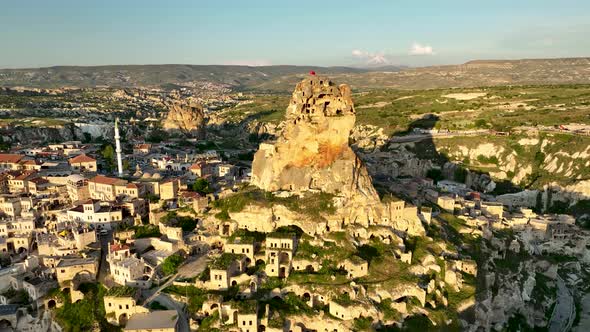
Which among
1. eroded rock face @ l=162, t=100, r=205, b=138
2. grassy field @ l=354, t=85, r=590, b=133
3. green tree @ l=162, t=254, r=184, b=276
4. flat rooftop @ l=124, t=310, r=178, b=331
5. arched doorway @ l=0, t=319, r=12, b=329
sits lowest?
arched doorway @ l=0, t=319, r=12, b=329

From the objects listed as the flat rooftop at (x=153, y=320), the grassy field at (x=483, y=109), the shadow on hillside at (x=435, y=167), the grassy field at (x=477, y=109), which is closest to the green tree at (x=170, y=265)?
the flat rooftop at (x=153, y=320)

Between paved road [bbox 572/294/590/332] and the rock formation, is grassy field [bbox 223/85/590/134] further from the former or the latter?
the rock formation

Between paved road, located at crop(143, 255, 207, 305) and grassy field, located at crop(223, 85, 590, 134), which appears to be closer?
paved road, located at crop(143, 255, 207, 305)

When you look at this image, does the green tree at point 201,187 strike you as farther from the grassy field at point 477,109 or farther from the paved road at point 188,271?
the grassy field at point 477,109

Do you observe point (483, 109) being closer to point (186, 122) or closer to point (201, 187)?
point (186, 122)

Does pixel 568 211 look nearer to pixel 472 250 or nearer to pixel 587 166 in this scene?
pixel 587 166

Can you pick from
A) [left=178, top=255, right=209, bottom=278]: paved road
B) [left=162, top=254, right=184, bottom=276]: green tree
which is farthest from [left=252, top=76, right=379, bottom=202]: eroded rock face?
[left=162, top=254, right=184, bottom=276]: green tree

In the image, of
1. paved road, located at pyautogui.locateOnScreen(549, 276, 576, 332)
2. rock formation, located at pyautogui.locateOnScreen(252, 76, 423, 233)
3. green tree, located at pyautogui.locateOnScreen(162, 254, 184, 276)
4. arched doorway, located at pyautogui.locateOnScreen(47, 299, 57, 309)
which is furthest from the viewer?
rock formation, located at pyautogui.locateOnScreen(252, 76, 423, 233)

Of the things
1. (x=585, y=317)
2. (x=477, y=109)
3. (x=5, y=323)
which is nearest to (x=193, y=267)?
(x=5, y=323)
